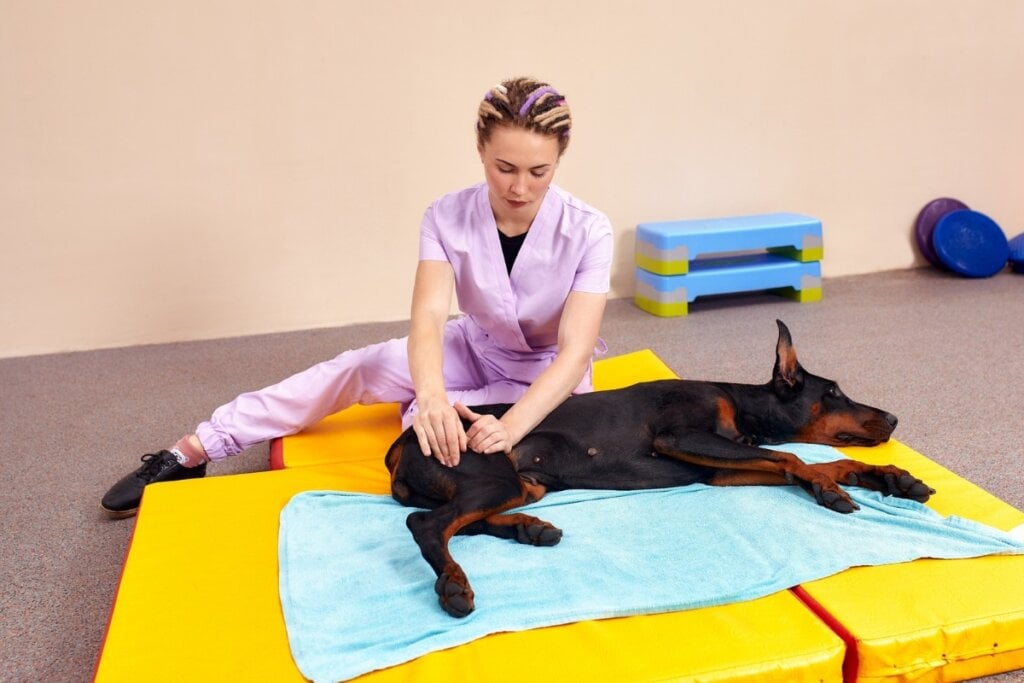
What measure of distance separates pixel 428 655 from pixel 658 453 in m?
0.83

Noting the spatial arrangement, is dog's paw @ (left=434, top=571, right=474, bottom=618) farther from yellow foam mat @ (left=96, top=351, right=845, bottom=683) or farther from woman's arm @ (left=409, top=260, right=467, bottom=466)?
woman's arm @ (left=409, top=260, right=467, bottom=466)

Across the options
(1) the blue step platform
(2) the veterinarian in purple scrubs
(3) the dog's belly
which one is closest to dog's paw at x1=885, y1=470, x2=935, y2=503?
(3) the dog's belly

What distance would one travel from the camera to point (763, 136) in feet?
15.8

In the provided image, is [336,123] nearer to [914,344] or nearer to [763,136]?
[763,136]

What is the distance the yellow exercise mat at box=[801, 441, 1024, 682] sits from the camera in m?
1.75

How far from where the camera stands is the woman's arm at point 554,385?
211 centimetres

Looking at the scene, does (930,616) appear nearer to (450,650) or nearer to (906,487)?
(906,487)

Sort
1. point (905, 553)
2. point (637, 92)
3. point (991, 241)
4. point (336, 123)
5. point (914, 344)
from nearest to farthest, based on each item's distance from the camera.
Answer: point (905, 553), point (914, 344), point (336, 123), point (637, 92), point (991, 241)

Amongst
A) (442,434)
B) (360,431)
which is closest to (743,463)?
(442,434)

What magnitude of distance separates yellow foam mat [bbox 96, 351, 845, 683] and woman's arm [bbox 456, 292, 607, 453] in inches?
15.4

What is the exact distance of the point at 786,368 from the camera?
2.39m

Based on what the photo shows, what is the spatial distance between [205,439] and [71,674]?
0.86 metres

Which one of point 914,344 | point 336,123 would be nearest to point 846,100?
point 914,344

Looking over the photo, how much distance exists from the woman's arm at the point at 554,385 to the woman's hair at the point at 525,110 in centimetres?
44
